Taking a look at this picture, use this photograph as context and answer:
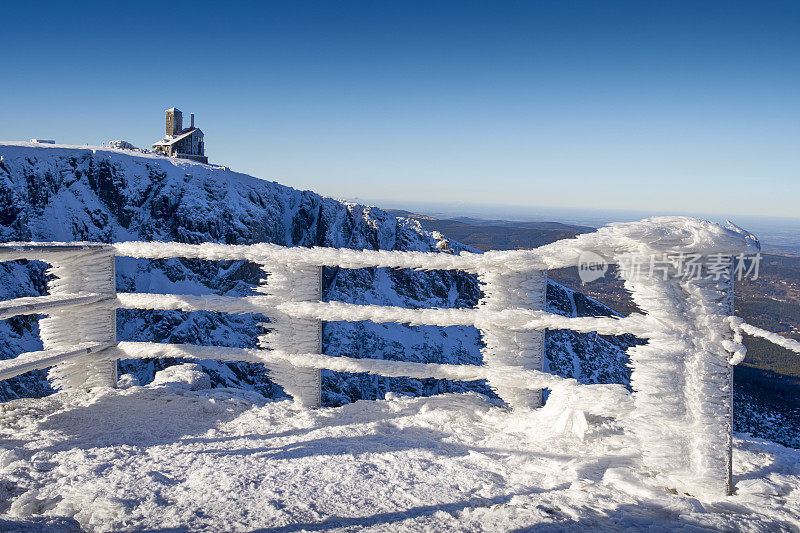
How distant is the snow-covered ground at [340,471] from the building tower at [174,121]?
58.1 metres

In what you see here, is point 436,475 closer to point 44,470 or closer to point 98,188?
point 44,470

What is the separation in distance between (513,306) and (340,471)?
4.38 ft

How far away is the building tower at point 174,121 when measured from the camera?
52594 mm

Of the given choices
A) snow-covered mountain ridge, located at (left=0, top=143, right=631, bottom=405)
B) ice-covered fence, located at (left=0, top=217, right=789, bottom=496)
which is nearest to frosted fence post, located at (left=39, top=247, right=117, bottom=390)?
ice-covered fence, located at (left=0, top=217, right=789, bottom=496)

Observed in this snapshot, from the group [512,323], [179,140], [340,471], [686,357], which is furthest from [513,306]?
[179,140]

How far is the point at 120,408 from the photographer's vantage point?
290 cm

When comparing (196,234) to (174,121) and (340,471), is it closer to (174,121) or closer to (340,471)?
(174,121)

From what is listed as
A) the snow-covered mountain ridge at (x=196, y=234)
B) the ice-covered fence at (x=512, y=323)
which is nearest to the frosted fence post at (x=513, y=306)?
the ice-covered fence at (x=512, y=323)

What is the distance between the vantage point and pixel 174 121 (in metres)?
53.2

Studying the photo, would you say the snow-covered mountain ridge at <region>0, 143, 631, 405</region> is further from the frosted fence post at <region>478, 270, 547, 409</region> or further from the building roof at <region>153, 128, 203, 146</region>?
the frosted fence post at <region>478, 270, 547, 409</region>

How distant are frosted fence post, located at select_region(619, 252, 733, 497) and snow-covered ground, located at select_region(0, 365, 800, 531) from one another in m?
0.13

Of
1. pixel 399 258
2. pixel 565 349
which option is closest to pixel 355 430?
pixel 399 258

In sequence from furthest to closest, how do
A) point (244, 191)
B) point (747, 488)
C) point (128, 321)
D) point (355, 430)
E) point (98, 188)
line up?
point (244, 191) < point (98, 188) < point (128, 321) < point (355, 430) < point (747, 488)

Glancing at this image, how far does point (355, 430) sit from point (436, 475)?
0.72 m
